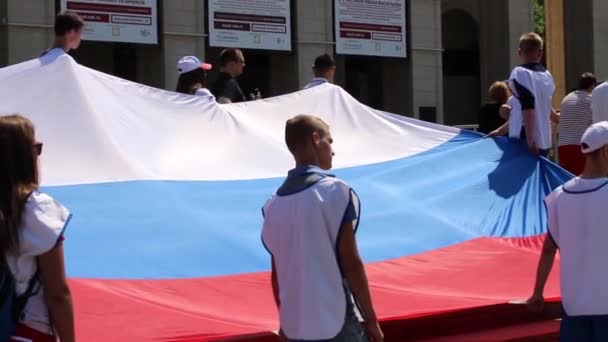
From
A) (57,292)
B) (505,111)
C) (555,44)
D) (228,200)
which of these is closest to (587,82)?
(505,111)

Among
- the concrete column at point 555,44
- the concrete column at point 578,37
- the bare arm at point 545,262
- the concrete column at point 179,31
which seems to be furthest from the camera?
the concrete column at point 578,37

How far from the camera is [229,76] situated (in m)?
8.95

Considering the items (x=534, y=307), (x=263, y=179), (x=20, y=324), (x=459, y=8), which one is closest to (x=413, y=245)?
(x=263, y=179)

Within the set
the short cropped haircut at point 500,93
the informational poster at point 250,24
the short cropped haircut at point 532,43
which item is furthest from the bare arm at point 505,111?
the informational poster at point 250,24

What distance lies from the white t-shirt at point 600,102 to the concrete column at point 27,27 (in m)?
16.1

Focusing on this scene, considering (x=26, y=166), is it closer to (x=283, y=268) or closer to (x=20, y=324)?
(x=20, y=324)

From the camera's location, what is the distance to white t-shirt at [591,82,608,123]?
9.36 m

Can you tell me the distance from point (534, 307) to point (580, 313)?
0.53 metres

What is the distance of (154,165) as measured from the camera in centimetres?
661

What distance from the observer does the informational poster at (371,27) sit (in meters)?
28.2

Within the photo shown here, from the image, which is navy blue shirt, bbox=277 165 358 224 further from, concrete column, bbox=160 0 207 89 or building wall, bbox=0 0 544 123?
concrete column, bbox=160 0 207 89

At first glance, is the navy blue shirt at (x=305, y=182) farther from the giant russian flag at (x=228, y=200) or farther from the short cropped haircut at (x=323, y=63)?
the short cropped haircut at (x=323, y=63)

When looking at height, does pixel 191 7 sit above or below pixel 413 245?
above

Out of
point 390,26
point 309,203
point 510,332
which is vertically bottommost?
point 510,332
